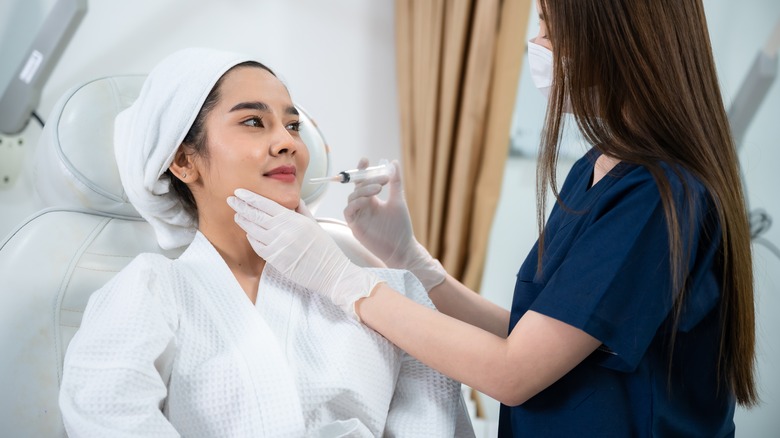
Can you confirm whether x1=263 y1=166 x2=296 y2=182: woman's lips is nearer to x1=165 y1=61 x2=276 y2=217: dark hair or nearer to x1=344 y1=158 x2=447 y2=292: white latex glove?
x1=165 y1=61 x2=276 y2=217: dark hair

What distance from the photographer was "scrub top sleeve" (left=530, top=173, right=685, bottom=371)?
0.99 m

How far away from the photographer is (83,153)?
127cm

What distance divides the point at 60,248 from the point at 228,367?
0.42 meters

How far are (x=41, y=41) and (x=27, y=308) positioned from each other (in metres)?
1.14

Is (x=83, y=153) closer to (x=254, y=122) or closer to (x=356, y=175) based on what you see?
(x=254, y=122)

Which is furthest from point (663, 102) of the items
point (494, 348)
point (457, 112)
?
point (457, 112)

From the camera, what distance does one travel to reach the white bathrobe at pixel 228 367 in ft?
3.14

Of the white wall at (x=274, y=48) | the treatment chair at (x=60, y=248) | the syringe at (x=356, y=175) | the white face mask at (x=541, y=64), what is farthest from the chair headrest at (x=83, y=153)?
the white wall at (x=274, y=48)

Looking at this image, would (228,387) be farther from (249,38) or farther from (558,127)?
(249,38)

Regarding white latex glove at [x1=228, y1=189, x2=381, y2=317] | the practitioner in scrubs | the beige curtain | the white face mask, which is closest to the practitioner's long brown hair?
the practitioner in scrubs

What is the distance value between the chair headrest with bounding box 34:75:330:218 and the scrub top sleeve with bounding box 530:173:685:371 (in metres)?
0.83

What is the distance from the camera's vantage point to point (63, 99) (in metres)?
1.31

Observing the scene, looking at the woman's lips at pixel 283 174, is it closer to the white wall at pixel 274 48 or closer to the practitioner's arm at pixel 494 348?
the practitioner's arm at pixel 494 348

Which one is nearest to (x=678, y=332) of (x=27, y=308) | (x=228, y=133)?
(x=228, y=133)
